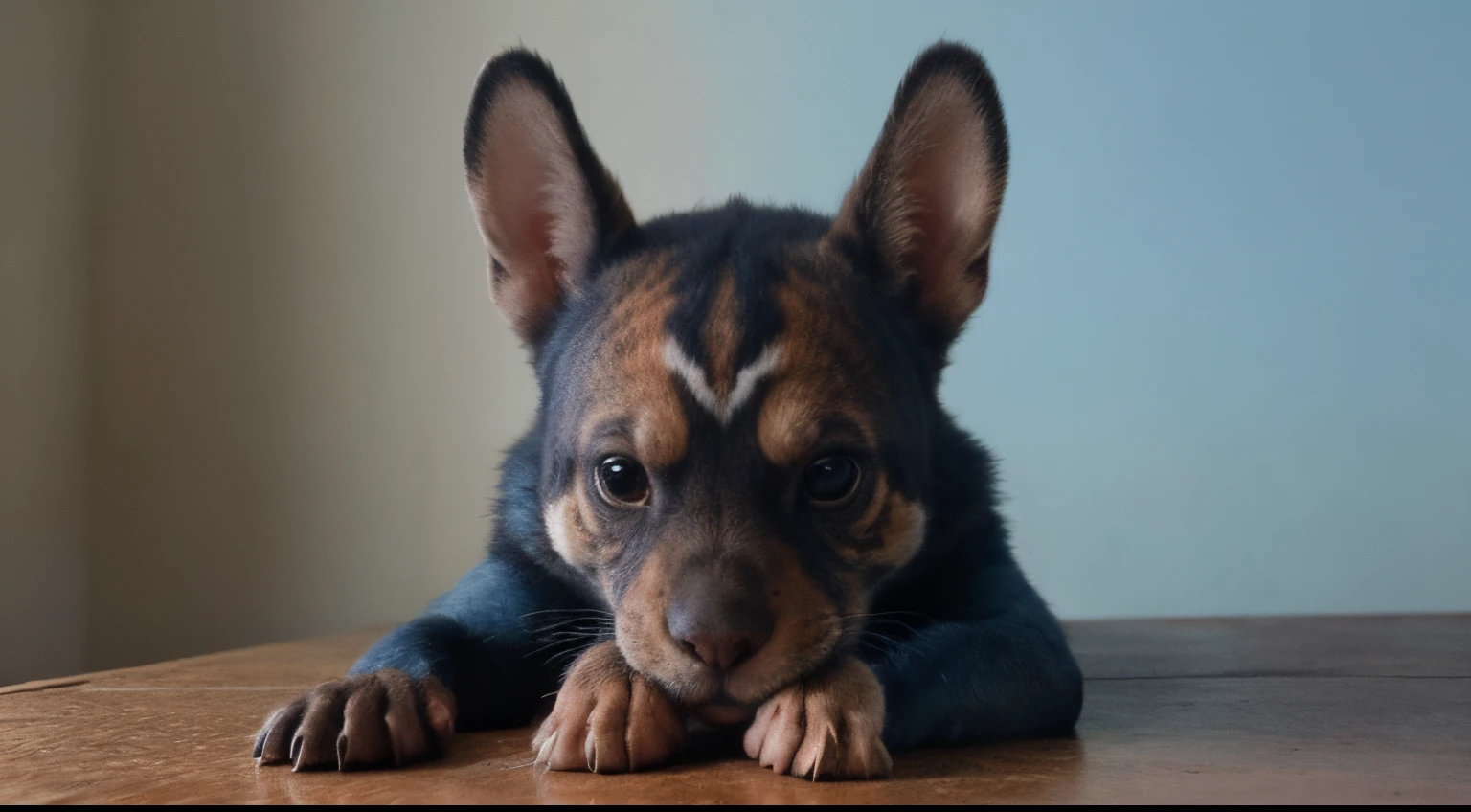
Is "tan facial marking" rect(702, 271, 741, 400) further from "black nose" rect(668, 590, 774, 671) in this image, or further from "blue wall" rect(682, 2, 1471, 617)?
"blue wall" rect(682, 2, 1471, 617)

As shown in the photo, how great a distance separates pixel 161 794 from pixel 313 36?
5565mm

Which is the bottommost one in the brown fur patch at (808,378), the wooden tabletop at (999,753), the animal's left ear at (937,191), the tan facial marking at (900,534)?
the wooden tabletop at (999,753)

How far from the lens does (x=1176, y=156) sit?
6066 millimetres

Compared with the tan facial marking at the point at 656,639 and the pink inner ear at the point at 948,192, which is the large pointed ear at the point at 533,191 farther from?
the tan facial marking at the point at 656,639

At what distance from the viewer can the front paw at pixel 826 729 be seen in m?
1.96

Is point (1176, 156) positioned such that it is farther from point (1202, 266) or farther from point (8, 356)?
point (8, 356)

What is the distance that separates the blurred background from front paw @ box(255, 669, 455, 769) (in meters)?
3.91

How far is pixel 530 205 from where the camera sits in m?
2.85

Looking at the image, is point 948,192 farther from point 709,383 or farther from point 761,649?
point 761,649

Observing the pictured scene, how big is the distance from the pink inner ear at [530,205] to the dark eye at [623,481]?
60cm

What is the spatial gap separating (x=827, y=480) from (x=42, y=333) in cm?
520

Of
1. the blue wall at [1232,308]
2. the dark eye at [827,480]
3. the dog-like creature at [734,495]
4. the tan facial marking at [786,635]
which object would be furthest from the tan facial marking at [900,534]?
the blue wall at [1232,308]

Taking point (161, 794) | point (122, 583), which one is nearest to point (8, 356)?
point (122, 583)

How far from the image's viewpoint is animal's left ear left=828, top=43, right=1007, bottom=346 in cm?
258
